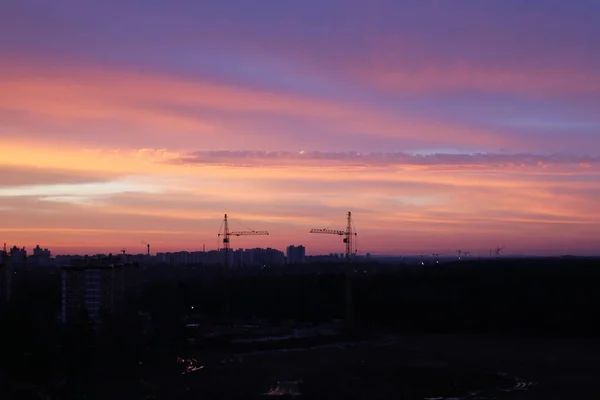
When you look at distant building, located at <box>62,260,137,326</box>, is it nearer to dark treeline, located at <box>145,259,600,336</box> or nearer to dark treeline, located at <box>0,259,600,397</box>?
dark treeline, located at <box>0,259,600,397</box>

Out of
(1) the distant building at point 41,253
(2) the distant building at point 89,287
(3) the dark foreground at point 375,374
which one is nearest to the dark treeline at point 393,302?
(2) the distant building at point 89,287

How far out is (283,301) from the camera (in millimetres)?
54500

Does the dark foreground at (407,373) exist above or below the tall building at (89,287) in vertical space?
below

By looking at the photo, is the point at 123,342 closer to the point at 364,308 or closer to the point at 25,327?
the point at 25,327

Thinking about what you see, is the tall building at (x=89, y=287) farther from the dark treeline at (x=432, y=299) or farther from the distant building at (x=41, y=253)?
the distant building at (x=41, y=253)

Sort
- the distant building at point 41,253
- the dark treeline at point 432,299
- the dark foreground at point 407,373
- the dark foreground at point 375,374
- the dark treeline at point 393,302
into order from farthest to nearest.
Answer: the distant building at point 41,253, the dark treeline at point 432,299, the dark treeline at point 393,302, the dark foreground at point 407,373, the dark foreground at point 375,374

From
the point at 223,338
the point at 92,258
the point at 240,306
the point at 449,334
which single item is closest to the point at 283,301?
the point at 240,306

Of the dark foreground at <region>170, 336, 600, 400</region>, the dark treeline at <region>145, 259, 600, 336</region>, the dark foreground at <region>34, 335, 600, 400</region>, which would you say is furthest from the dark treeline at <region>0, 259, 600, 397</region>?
the dark foreground at <region>170, 336, 600, 400</region>

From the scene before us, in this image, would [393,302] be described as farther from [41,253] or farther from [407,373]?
[41,253]

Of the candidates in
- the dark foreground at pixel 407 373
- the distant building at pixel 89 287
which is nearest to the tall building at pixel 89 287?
the distant building at pixel 89 287

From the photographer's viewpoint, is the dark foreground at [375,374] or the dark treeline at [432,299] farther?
the dark treeline at [432,299]

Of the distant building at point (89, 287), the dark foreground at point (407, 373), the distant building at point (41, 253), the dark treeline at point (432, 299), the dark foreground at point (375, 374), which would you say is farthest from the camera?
the distant building at point (41, 253)

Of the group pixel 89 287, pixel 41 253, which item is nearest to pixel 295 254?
pixel 41 253

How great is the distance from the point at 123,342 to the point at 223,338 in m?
18.2
